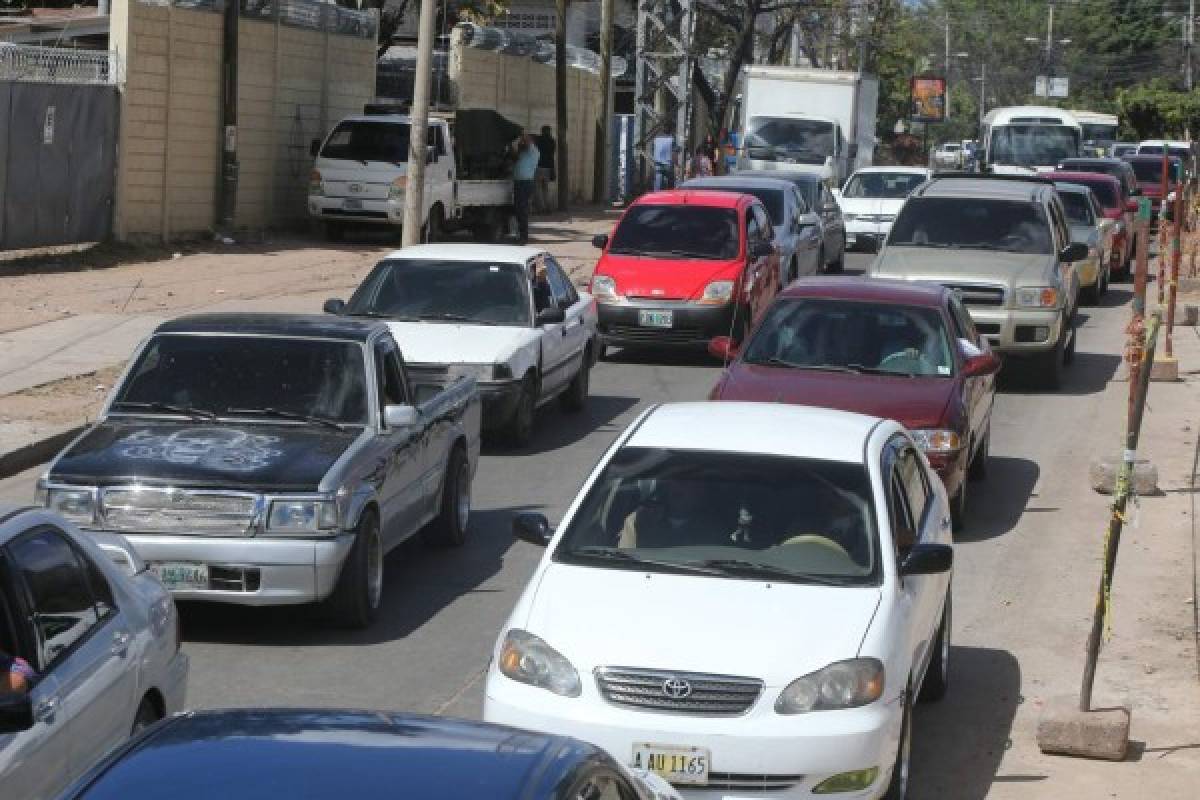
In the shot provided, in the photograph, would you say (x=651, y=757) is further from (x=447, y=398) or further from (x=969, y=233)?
(x=969, y=233)

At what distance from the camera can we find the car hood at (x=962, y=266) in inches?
843

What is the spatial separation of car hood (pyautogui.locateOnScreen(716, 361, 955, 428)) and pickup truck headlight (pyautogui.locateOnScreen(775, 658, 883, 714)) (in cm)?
611

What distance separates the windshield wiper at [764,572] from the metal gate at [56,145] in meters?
19.5

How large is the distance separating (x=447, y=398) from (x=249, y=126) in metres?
21.1

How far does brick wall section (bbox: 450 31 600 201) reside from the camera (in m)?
42.9

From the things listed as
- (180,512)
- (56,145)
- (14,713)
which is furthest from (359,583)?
(56,145)

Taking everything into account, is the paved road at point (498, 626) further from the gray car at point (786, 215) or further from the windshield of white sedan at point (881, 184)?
the windshield of white sedan at point (881, 184)

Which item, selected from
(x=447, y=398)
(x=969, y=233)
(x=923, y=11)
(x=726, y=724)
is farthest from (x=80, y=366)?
(x=923, y=11)

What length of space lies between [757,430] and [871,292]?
6100 mm

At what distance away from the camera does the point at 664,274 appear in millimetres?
22375

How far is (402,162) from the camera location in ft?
109

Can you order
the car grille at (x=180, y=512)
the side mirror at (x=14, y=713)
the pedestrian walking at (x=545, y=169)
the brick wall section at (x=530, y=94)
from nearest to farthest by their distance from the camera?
the side mirror at (x=14, y=713), the car grille at (x=180, y=512), the pedestrian walking at (x=545, y=169), the brick wall section at (x=530, y=94)

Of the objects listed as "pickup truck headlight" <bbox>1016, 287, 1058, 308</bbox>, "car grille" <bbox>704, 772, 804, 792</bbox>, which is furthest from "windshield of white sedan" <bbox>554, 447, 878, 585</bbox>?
"pickup truck headlight" <bbox>1016, 287, 1058, 308</bbox>

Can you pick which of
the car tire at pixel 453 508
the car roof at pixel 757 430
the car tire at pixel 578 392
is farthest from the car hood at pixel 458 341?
the car roof at pixel 757 430
